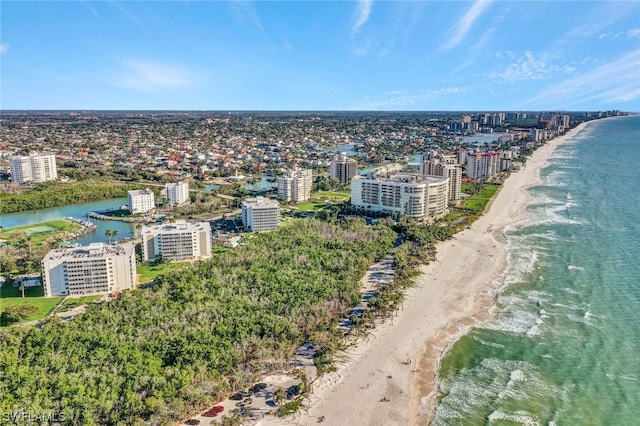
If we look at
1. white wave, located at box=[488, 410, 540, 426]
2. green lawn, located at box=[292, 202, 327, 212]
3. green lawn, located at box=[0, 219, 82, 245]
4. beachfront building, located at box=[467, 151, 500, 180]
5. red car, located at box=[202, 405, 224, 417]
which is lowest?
white wave, located at box=[488, 410, 540, 426]

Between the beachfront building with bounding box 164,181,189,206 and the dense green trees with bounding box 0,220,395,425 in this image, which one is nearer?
the dense green trees with bounding box 0,220,395,425

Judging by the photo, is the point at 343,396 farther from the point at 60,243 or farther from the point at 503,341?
the point at 60,243

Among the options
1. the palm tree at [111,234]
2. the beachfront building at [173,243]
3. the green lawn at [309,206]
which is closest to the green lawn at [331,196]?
the green lawn at [309,206]

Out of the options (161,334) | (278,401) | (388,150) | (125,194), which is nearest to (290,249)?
(161,334)

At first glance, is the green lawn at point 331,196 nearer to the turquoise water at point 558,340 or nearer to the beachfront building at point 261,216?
the beachfront building at point 261,216

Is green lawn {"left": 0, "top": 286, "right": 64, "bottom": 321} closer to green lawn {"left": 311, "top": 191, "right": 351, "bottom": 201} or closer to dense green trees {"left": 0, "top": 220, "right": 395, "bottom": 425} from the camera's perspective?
dense green trees {"left": 0, "top": 220, "right": 395, "bottom": 425}

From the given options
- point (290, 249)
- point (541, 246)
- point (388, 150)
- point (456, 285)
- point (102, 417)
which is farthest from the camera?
point (388, 150)

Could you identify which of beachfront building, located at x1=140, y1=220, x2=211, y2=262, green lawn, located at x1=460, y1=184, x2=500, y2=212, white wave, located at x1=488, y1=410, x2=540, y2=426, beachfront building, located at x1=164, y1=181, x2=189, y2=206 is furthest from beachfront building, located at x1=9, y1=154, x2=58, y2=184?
white wave, located at x1=488, y1=410, x2=540, y2=426
